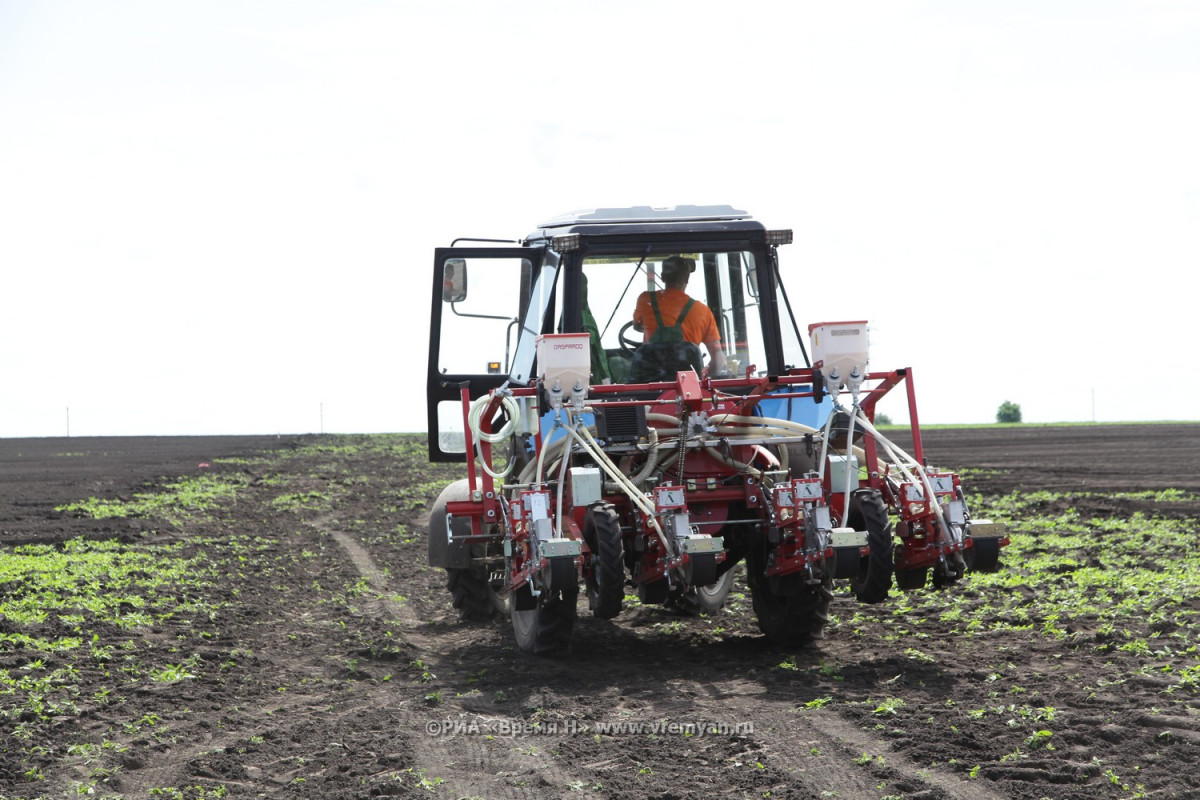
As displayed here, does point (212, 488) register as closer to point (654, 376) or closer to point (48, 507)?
point (48, 507)

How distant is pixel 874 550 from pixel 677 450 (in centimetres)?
152

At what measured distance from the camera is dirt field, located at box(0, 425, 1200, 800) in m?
5.72

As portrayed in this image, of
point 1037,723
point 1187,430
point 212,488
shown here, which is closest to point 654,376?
point 1037,723

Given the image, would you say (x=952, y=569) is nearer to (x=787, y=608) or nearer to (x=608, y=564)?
(x=787, y=608)

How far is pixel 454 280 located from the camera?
31.3ft

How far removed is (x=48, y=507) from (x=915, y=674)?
16.0 m

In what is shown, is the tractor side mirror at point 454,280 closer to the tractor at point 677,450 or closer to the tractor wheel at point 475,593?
the tractor at point 677,450

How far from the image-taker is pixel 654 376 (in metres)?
9.30

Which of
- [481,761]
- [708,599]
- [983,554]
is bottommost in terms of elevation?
[481,761]

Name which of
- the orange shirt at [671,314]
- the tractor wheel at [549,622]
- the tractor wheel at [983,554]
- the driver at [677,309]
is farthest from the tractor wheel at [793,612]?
the orange shirt at [671,314]

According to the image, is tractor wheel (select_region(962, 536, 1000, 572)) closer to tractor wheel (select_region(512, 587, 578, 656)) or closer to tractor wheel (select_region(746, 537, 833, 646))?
tractor wheel (select_region(746, 537, 833, 646))

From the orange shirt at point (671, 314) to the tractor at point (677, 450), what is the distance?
0.05 m

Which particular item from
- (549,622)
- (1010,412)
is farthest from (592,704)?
(1010,412)

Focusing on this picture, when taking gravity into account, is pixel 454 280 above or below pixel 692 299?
above
